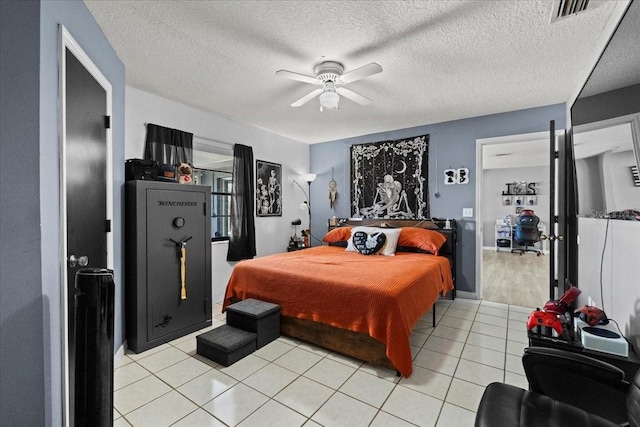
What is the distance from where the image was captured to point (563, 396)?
1.34m

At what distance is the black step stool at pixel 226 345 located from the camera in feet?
7.54

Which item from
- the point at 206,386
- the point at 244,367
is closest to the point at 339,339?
the point at 244,367

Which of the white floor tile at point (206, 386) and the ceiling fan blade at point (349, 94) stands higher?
the ceiling fan blade at point (349, 94)

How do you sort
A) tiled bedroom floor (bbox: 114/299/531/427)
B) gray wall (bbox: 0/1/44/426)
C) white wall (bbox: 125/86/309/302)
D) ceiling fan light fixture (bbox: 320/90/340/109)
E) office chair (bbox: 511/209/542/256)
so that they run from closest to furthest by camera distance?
gray wall (bbox: 0/1/44/426) < tiled bedroom floor (bbox: 114/299/531/427) < office chair (bbox: 511/209/542/256) < ceiling fan light fixture (bbox: 320/90/340/109) < white wall (bbox: 125/86/309/302)

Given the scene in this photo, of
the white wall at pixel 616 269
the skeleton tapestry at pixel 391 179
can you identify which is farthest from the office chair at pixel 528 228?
the skeleton tapestry at pixel 391 179

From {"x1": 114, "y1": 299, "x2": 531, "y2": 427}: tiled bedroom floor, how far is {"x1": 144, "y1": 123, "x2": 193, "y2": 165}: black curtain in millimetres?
1973

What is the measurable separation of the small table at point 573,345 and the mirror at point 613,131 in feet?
2.35

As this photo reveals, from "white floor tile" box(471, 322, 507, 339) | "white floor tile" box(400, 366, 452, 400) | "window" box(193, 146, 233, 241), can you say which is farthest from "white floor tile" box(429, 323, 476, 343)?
"window" box(193, 146, 233, 241)

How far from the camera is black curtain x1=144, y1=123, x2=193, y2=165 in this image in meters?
3.11

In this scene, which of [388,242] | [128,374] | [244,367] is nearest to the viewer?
[128,374]

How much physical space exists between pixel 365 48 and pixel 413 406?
2.60m

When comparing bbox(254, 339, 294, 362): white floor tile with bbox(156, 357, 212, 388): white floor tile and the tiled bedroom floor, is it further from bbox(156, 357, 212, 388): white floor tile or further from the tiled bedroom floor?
bbox(156, 357, 212, 388): white floor tile

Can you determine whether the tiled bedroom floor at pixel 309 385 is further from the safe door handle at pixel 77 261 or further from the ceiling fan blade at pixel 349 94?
the ceiling fan blade at pixel 349 94

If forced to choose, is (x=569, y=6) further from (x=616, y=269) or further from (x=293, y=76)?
(x=293, y=76)
